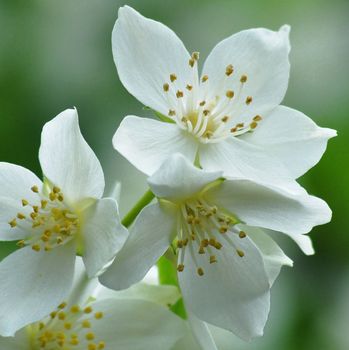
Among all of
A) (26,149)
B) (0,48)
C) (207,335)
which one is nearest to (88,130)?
(26,149)

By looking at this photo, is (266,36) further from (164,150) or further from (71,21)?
(71,21)

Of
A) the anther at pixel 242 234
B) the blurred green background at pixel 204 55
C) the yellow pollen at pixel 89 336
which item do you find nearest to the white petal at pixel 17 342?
the yellow pollen at pixel 89 336

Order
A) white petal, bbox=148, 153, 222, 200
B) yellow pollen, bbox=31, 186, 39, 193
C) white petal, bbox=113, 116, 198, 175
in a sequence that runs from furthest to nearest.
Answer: yellow pollen, bbox=31, 186, 39, 193
white petal, bbox=113, 116, 198, 175
white petal, bbox=148, 153, 222, 200

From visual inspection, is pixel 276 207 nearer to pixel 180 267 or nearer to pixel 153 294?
pixel 180 267

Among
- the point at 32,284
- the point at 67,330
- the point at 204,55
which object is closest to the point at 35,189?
the point at 32,284

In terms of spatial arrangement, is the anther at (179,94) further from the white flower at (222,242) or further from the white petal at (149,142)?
the white flower at (222,242)

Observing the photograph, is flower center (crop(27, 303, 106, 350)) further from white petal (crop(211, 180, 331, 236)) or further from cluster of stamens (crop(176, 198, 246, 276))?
white petal (crop(211, 180, 331, 236))

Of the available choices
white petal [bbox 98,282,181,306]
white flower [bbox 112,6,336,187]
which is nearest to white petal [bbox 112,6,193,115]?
white flower [bbox 112,6,336,187]
